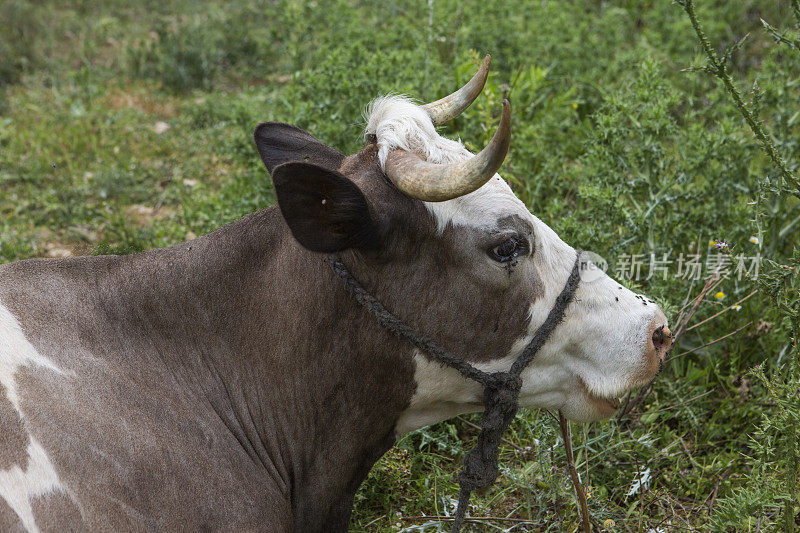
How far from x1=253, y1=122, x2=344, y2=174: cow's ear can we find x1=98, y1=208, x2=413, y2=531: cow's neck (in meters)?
0.28

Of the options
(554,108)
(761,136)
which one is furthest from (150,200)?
(761,136)

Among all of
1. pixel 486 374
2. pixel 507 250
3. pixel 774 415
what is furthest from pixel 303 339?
pixel 774 415

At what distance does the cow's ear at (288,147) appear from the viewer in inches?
126

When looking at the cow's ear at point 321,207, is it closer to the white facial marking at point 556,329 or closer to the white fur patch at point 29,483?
the white facial marking at point 556,329

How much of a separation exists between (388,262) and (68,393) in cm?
109

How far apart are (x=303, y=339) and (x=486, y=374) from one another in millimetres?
643

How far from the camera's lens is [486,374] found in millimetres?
2945

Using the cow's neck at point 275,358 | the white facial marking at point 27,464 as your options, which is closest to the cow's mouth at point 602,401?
the cow's neck at point 275,358

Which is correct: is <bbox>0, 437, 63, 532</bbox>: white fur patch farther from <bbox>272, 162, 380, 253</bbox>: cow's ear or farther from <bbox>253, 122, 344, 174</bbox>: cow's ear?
<bbox>253, 122, 344, 174</bbox>: cow's ear

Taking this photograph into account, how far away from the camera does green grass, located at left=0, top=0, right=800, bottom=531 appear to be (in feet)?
12.7

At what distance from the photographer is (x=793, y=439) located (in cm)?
293

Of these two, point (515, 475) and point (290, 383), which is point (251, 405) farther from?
point (515, 475)

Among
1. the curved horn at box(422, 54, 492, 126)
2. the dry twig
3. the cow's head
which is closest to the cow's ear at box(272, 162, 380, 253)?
the cow's head

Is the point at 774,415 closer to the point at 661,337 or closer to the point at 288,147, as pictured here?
the point at 661,337
